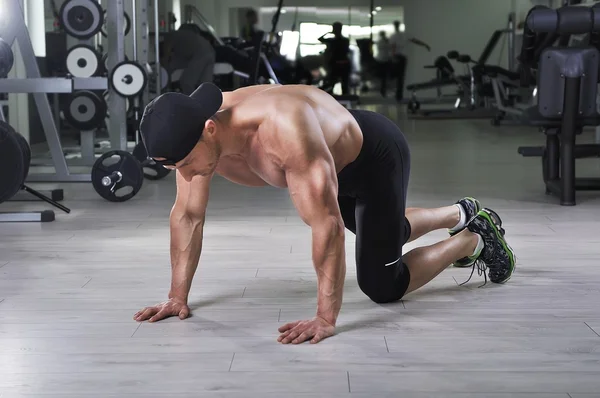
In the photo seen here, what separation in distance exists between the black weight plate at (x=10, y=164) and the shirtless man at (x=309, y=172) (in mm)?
1606

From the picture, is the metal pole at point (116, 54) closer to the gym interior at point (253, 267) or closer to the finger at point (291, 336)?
the gym interior at point (253, 267)

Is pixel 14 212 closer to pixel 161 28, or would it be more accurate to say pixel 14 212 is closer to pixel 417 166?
pixel 417 166

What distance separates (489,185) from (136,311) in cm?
308

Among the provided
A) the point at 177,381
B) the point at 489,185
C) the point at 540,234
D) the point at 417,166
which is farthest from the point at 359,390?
the point at 417,166

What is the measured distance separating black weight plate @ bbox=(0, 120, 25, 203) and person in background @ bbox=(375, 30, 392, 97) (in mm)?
11764

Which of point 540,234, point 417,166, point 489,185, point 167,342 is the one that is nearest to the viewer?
point 167,342

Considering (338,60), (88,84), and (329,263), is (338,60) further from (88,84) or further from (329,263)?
(329,263)

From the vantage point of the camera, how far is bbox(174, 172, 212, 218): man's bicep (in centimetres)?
216

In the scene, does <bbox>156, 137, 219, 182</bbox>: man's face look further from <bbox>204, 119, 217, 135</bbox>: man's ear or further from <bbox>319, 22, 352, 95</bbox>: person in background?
<bbox>319, 22, 352, 95</bbox>: person in background

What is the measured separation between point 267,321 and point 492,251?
788 mm

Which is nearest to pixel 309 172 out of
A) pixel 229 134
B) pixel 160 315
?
pixel 229 134

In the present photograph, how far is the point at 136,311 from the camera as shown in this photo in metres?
2.40

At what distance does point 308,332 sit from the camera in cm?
206

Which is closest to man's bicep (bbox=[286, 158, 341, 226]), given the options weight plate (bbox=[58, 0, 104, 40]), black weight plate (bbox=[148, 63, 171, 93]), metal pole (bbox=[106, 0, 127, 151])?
metal pole (bbox=[106, 0, 127, 151])
